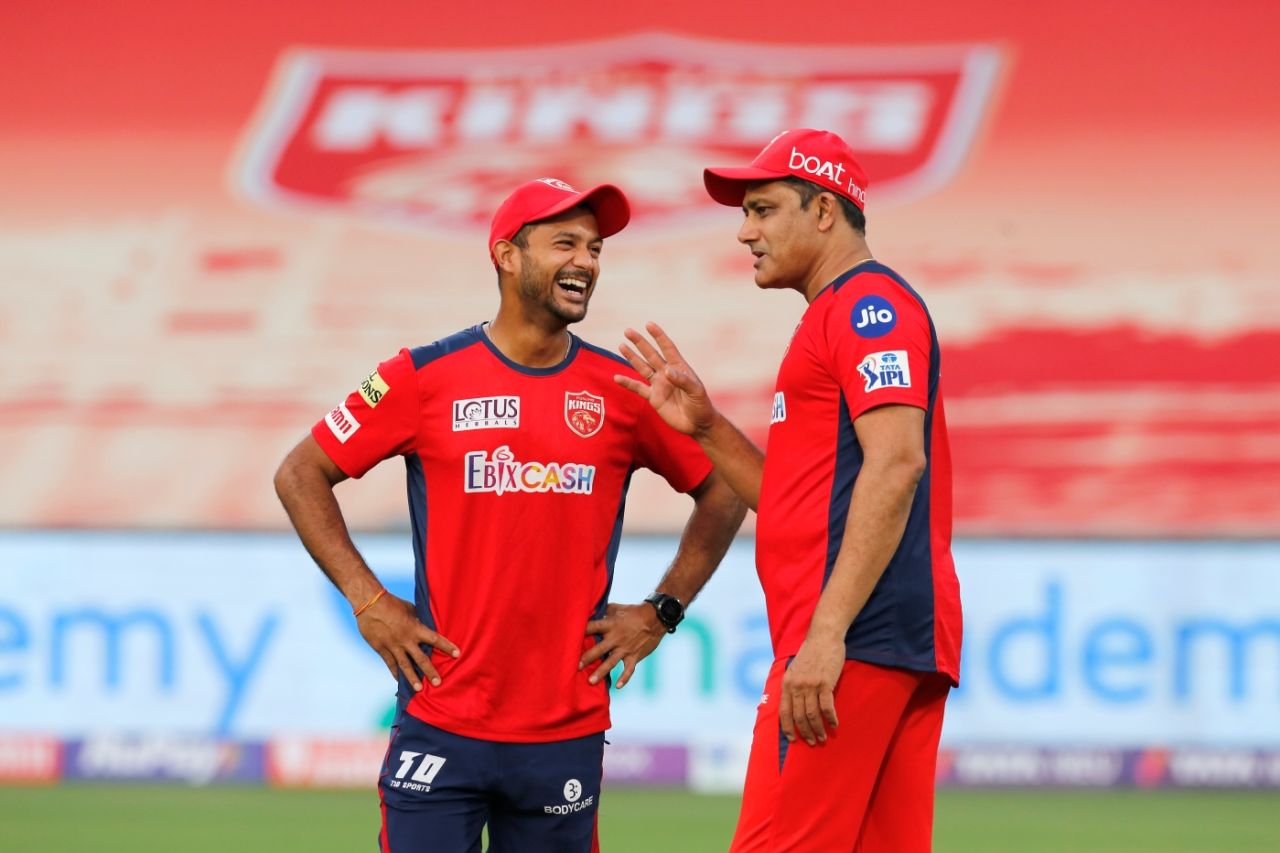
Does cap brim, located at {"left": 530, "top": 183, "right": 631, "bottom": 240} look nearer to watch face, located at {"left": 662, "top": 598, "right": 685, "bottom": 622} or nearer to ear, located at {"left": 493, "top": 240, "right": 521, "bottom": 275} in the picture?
ear, located at {"left": 493, "top": 240, "right": 521, "bottom": 275}

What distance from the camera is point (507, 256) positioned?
3.74 m

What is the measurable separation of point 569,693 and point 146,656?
519cm

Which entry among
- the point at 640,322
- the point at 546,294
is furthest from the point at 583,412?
the point at 640,322

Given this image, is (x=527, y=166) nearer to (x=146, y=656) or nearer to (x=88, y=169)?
(x=88, y=169)

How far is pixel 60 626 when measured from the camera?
8211 millimetres

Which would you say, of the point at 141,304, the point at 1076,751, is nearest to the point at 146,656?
the point at 141,304

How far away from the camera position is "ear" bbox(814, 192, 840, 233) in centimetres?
342

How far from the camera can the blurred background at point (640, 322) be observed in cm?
793

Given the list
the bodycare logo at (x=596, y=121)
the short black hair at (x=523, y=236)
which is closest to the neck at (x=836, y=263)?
the short black hair at (x=523, y=236)

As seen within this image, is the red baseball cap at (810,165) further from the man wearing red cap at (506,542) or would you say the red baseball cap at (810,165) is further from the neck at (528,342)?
the neck at (528,342)

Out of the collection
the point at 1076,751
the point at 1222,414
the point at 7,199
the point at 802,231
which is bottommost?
the point at 1076,751

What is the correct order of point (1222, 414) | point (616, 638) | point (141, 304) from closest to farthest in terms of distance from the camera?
1. point (616, 638)
2. point (1222, 414)
3. point (141, 304)

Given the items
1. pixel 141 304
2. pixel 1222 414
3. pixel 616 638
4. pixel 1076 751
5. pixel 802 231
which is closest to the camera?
pixel 802 231

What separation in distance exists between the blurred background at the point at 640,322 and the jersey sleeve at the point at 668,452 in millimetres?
3596
